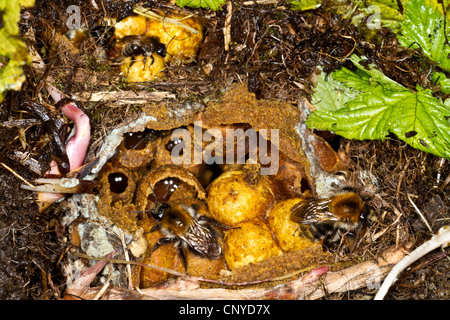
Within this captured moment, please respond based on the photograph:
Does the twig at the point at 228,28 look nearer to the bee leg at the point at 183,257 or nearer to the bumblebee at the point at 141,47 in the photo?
the bumblebee at the point at 141,47

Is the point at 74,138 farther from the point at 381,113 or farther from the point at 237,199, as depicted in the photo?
the point at 381,113

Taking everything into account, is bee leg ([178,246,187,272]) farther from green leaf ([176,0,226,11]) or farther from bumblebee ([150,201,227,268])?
green leaf ([176,0,226,11])

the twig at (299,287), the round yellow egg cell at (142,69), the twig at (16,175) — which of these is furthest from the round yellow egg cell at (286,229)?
the twig at (16,175)

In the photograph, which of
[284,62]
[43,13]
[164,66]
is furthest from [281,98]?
[43,13]

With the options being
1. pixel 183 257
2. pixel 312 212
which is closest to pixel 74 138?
pixel 183 257

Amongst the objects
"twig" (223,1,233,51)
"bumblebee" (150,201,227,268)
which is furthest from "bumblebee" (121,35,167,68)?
"bumblebee" (150,201,227,268)
